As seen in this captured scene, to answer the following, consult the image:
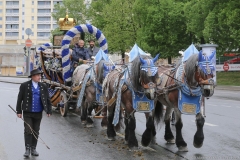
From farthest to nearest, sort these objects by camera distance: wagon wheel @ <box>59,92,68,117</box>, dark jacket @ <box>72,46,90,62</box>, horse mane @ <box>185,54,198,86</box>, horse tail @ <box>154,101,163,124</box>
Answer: dark jacket @ <box>72,46,90,62</box>
wagon wheel @ <box>59,92,68,117</box>
horse tail @ <box>154,101,163,124</box>
horse mane @ <box>185,54,198,86</box>

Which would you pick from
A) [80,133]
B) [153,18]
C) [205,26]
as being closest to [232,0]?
[205,26]

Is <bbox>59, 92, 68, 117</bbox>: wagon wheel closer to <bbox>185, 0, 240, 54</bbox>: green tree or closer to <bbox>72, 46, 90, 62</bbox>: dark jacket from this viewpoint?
<bbox>72, 46, 90, 62</bbox>: dark jacket

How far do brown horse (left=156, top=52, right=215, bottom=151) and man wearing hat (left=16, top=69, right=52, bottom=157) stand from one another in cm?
255

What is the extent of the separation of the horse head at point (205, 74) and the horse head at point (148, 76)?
2.81 ft

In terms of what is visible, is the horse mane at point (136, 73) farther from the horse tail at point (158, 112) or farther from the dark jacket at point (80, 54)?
the dark jacket at point (80, 54)

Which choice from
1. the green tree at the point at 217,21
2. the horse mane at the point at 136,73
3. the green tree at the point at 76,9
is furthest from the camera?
the green tree at the point at 76,9

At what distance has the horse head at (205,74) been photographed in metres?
8.39

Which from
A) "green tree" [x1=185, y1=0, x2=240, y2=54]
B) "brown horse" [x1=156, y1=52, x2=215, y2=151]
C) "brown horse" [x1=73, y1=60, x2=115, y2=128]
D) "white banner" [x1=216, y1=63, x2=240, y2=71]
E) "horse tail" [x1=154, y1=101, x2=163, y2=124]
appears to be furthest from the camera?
"white banner" [x1=216, y1=63, x2=240, y2=71]

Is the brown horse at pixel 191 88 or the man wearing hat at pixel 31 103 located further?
the brown horse at pixel 191 88

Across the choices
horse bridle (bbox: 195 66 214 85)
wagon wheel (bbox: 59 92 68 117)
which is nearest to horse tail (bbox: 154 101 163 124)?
horse bridle (bbox: 195 66 214 85)

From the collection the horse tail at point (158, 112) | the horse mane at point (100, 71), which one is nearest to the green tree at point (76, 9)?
the horse mane at point (100, 71)

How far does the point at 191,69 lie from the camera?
8.75 meters

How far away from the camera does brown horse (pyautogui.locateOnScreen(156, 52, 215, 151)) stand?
851 centimetres

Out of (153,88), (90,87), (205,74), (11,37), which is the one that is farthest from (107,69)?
(11,37)
